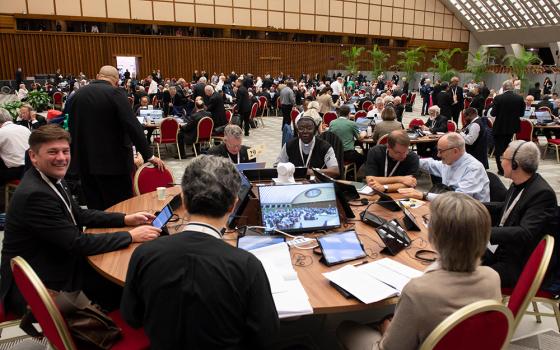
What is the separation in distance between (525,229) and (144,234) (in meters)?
2.17

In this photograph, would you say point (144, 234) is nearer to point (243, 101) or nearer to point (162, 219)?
point (162, 219)

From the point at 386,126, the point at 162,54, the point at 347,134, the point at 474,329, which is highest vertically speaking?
the point at 162,54

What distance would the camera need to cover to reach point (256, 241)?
236 cm

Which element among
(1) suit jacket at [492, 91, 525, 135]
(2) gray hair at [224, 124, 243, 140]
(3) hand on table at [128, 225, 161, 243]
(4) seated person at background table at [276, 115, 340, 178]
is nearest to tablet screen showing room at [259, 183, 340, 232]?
(3) hand on table at [128, 225, 161, 243]

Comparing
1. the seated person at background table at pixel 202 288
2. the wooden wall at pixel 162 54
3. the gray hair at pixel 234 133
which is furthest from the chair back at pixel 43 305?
the wooden wall at pixel 162 54

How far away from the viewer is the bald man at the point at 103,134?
3.55 meters

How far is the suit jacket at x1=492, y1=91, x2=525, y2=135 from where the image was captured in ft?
24.1

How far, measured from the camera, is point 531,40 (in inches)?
1090

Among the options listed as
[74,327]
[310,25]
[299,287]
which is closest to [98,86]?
[74,327]

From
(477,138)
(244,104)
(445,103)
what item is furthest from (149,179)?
(445,103)

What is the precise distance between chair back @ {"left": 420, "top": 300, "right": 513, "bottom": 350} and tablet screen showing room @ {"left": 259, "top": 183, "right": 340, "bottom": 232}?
126 cm

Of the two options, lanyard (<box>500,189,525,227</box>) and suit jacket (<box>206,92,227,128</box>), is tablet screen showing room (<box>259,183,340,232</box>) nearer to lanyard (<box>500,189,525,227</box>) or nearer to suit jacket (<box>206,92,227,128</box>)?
lanyard (<box>500,189,525,227</box>)

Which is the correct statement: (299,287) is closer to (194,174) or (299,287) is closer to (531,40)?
(194,174)

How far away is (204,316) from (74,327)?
0.83 m
